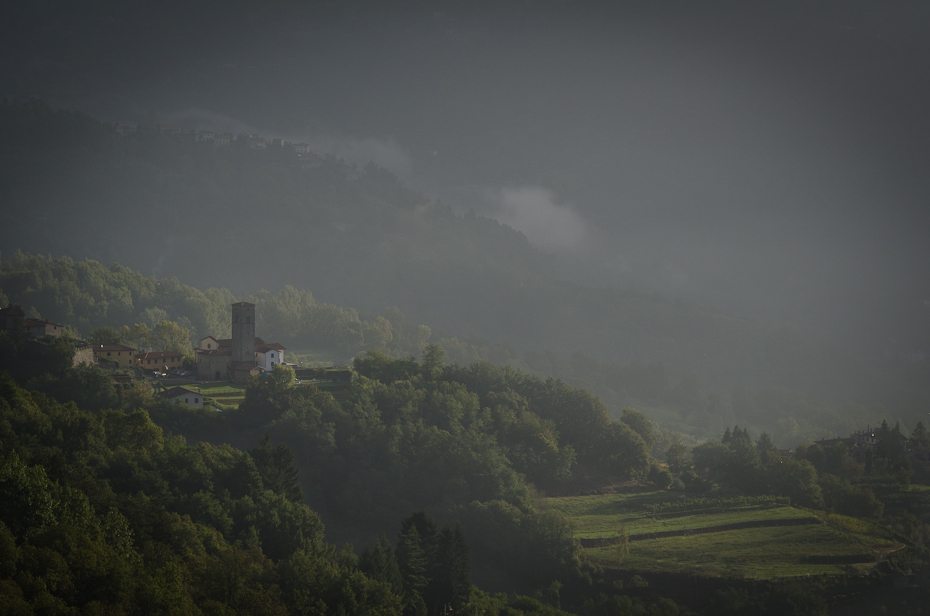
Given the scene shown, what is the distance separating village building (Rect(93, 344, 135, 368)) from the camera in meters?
63.2

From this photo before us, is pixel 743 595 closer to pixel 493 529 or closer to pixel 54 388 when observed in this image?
pixel 493 529

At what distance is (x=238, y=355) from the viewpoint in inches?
2709

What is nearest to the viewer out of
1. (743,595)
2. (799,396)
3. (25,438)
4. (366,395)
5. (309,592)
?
(309,592)

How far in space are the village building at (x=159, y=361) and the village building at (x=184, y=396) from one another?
7.45 meters

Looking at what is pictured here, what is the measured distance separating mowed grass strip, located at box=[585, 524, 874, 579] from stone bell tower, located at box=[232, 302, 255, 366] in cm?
3628

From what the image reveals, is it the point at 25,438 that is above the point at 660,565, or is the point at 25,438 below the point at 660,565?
above

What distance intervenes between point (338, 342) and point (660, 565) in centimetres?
9756

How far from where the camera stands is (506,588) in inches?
2052

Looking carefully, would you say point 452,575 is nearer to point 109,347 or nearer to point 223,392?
point 223,392

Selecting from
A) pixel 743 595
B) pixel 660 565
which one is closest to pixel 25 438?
pixel 660 565

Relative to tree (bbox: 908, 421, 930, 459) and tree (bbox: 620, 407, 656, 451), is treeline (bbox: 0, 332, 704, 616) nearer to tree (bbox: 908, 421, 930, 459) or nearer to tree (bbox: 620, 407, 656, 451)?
tree (bbox: 620, 407, 656, 451)

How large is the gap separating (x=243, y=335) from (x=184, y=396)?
35.4 feet

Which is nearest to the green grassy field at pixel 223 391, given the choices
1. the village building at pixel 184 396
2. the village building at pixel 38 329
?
the village building at pixel 184 396

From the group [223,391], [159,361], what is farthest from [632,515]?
[159,361]
